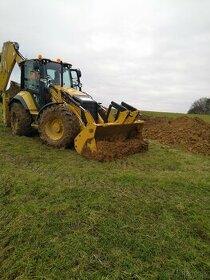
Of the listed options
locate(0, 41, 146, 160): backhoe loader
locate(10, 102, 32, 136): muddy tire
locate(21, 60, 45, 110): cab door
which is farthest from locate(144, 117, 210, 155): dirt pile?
locate(10, 102, 32, 136): muddy tire

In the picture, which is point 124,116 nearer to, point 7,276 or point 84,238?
point 84,238

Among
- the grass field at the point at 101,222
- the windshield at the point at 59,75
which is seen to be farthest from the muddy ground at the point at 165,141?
the windshield at the point at 59,75

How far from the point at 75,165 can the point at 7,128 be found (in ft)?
18.8

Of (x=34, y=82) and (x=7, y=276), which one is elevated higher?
(x=34, y=82)

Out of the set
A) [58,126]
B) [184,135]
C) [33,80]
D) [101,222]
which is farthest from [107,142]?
[184,135]

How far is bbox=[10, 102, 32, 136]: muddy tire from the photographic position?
408 inches

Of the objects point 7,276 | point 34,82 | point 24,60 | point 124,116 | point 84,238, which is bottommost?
point 7,276

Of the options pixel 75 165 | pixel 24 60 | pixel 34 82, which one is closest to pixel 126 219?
pixel 75 165

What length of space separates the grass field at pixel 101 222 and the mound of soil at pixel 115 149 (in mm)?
678

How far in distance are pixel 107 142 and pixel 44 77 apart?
122 inches

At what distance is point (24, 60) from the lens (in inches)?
423

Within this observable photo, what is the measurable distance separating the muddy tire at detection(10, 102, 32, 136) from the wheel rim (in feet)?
4.71

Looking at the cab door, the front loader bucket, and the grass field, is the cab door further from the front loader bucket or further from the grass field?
the grass field

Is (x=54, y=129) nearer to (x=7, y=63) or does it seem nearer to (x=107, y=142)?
(x=107, y=142)
